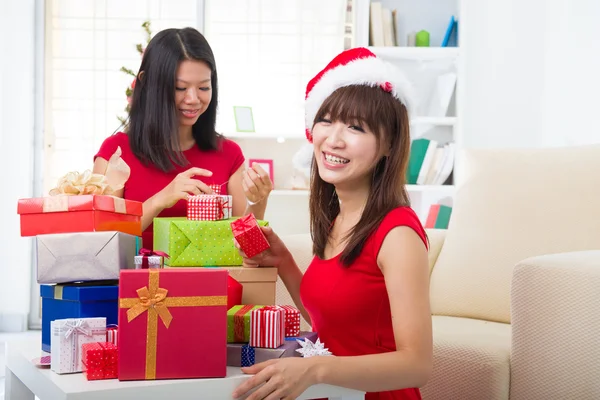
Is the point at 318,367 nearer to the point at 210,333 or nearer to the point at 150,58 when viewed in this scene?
the point at 210,333

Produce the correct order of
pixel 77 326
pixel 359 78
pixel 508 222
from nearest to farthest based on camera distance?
pixel 77 326 < pixel 359 78 < pixel 508 222

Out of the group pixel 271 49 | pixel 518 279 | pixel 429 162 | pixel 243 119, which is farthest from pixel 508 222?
pixel 271 49

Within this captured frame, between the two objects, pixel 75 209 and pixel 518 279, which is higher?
pixel 75 209

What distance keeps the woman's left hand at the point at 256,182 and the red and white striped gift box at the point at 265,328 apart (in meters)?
0.56

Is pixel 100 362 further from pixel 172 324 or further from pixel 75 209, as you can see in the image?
pixel 75 209

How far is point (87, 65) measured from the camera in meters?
4.48

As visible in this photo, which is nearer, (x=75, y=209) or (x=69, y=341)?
(x=69, y=341)

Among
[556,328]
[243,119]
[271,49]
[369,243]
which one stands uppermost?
[271,49]

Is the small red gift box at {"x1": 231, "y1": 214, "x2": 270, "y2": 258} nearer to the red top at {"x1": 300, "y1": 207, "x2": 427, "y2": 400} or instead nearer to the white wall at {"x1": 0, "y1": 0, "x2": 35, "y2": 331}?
the red top at {"x1": 300, "y1": 207, "x2": 427, "y2": 400}

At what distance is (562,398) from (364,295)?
62cm

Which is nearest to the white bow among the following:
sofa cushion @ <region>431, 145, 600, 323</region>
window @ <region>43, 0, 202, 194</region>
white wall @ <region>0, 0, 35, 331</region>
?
sofa cushion @ <region>431, 145, 600, 323</region>

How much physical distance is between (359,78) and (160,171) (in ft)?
2.89

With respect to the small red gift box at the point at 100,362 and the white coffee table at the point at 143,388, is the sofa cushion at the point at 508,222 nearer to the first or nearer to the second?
the white coffee table at the point at 143,388

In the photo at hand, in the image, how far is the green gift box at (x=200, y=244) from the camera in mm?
1521
